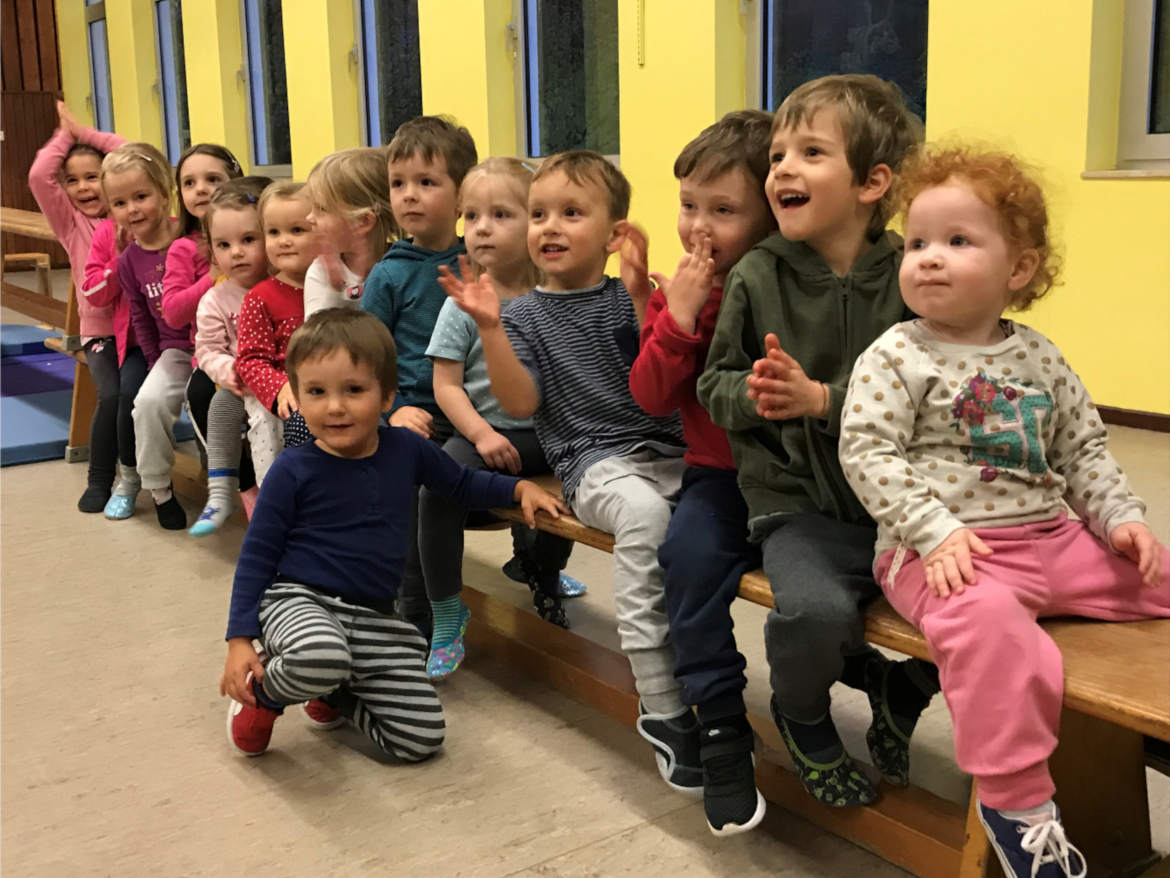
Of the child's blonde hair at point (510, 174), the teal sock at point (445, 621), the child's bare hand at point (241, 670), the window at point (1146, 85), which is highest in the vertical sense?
the window at point (1146, 85)

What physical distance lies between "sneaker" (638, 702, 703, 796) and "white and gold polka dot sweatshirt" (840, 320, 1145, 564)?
519mm

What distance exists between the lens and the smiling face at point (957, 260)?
5.63ft

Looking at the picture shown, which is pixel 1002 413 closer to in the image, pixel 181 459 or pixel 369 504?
pixel 369 504

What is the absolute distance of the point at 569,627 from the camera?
122 inches

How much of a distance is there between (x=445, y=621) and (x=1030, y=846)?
1530 millimetres

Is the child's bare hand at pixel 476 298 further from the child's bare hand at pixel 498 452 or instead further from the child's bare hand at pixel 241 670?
the child's bare hand at pixel 241 670

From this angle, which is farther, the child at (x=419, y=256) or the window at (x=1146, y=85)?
the window at (x=1146, y=85)

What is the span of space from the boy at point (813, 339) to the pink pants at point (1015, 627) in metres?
0.23

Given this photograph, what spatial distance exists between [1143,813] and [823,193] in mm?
1054

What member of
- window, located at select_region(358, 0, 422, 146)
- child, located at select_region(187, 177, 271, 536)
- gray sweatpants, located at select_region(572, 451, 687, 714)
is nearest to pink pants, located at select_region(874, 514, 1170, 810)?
gray sweatpants, located at select_region(572, 451, 687, 714)

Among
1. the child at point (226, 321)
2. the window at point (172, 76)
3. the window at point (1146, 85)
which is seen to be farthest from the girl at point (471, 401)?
the window at point (172, 76)

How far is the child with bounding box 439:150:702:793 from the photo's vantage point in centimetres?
238

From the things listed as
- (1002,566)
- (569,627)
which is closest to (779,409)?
(1002,566)

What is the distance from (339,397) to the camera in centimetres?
241
